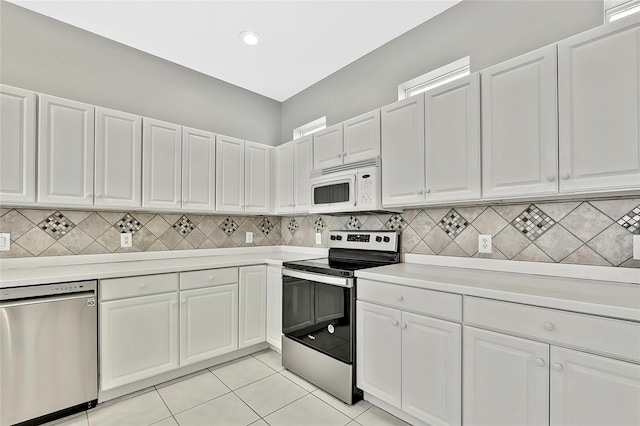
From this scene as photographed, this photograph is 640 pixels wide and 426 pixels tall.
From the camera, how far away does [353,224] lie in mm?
2969

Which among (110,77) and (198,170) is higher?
(110,77)

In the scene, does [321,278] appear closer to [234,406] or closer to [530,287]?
[234,406]

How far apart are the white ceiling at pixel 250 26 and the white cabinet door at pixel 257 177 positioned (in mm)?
836

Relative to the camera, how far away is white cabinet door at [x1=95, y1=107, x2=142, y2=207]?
231cm

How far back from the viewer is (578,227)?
5.56 ft

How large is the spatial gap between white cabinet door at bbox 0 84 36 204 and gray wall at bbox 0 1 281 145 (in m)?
0.44

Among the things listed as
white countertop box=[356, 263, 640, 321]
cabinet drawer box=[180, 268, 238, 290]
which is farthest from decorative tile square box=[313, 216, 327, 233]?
white countertop box=[356, 263, 640, 321]

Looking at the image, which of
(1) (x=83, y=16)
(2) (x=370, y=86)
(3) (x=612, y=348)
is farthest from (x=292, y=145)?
(3) (x=612, y=348)

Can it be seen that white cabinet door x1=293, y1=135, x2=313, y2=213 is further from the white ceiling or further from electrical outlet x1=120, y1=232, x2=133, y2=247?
electrical outlet x1=120, y1=232, x2=133, y2=247

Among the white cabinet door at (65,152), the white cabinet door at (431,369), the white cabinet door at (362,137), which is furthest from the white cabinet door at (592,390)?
the white cabinet door at (65,152)

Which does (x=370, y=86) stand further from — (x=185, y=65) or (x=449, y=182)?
(x=185, y=65)

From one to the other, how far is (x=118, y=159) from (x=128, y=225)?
625 mm

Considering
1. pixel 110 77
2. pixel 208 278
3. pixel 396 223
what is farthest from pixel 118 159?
pixel 396 223

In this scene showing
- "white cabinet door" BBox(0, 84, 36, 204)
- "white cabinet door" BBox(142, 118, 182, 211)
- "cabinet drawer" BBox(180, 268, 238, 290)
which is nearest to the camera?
"white cabinet door" BBox(0, 84, 36, 204)
